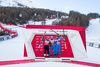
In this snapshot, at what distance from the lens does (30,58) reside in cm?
647

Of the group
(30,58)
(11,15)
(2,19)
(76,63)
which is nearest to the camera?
(76,63)

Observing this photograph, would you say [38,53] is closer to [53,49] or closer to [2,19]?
[53,49]

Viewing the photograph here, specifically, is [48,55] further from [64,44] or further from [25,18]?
[25,18]

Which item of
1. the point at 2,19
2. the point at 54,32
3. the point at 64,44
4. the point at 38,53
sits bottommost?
the point at 38,53

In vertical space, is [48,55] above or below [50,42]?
below

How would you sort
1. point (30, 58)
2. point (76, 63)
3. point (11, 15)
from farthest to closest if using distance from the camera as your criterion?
1. point (11, 15)
2. point (30, 58)
3. point (76, 63)

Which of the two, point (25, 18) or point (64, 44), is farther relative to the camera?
point (25, 18)

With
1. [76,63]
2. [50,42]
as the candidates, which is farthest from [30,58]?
[76,63]

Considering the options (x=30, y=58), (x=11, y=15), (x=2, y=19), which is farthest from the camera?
(x=11, y=15)

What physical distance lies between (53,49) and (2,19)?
42.1 metres

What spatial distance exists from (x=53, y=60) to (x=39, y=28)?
6.18 ft

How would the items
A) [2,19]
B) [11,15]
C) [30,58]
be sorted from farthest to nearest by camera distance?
[11,15]
[2,19]
[30,58]

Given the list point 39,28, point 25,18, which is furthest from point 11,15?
point 39,28

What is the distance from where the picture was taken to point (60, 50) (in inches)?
253
